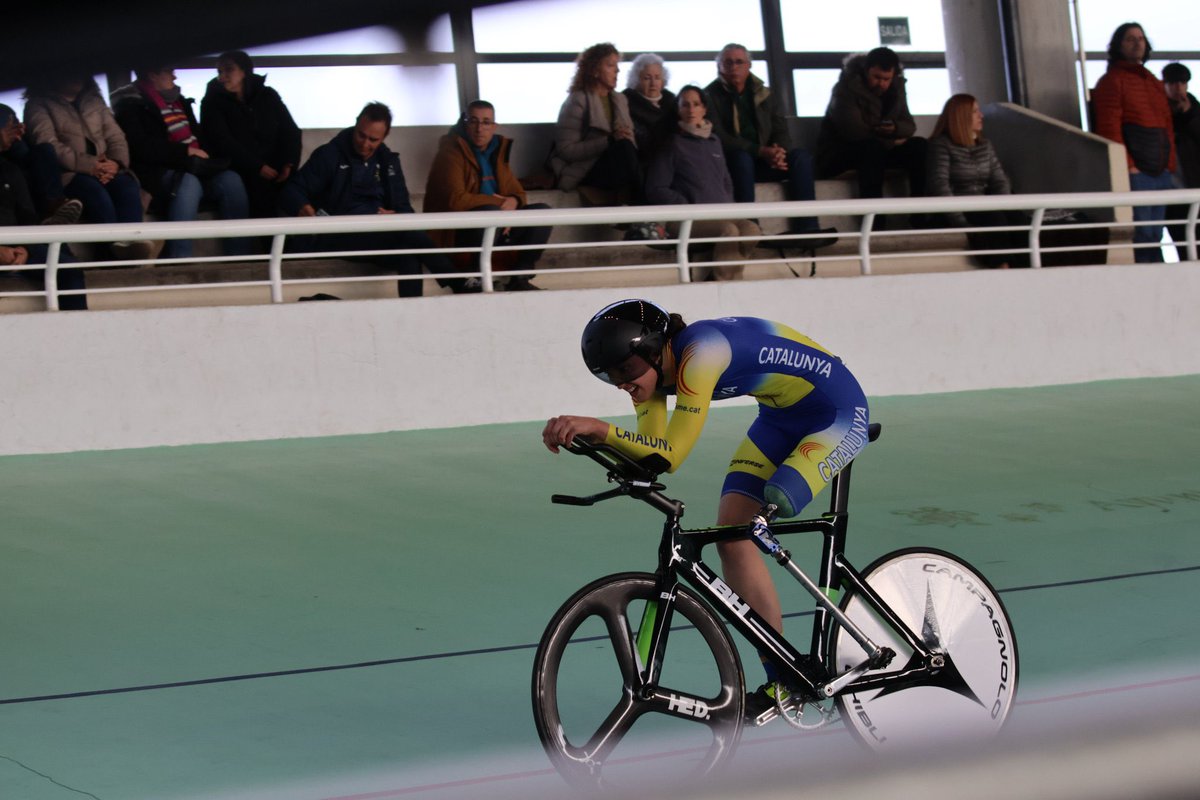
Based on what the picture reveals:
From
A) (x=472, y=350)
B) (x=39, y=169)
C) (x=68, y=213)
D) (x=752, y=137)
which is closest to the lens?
(x=39, y=169)

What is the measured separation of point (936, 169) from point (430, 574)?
21.6 ft

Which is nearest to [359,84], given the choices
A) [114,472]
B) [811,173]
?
[114,472]

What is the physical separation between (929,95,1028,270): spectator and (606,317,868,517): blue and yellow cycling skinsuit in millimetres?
7242

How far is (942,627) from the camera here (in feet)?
11.3

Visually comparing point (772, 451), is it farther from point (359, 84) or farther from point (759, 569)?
point (359, 84)

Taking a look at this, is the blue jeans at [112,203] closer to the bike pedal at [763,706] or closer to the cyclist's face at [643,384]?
the cyclist's face at [643,384]

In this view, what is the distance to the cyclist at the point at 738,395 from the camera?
3082mm

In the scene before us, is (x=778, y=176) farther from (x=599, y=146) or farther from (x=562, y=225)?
(x=562, y=225)

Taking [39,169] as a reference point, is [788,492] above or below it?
below

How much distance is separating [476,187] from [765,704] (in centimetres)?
611

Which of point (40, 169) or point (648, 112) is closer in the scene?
point (40, 169)

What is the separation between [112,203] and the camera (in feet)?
24.7

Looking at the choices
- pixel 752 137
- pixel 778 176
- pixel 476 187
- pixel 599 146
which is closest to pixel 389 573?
pixel 476 187

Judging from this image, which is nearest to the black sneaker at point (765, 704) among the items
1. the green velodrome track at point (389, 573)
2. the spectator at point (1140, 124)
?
the green velodrome track at point (389, 573)
